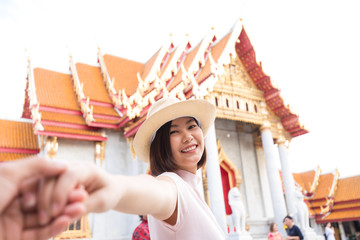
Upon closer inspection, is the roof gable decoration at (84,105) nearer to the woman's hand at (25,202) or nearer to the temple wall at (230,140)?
the temple wall at (230,140)

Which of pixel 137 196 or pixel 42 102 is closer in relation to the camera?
pixel 137 196

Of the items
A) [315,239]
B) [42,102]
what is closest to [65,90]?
[42,102]

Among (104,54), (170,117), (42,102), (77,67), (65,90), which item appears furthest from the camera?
(104,54)

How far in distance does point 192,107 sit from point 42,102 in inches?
342

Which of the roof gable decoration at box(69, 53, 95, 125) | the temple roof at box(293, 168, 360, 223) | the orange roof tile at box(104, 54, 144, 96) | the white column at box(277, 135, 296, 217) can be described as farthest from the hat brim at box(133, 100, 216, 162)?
the temple roof at box(293, 168, 360, 223)

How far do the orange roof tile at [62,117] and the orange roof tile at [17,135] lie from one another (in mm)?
993

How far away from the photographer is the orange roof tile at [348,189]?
14.6 metres

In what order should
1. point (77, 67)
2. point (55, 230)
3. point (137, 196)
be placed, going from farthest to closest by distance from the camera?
point (77, 67), point (137, 196), point (55, 230)

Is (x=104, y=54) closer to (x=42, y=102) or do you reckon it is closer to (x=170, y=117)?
(x=42, y=102)

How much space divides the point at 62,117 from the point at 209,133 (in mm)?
4535

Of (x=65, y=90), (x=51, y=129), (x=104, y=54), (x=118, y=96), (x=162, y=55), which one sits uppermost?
(x=104, y=54)

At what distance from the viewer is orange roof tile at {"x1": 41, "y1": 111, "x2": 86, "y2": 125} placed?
27.8ft

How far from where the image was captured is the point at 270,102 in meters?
9.30

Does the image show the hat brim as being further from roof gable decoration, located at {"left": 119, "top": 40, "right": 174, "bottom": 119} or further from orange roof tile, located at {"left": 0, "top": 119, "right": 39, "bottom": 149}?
orange roof tile, located at {"left": 0, "top": 119, "right": 39, "bottom": 149}
